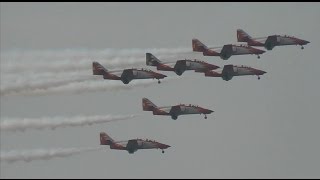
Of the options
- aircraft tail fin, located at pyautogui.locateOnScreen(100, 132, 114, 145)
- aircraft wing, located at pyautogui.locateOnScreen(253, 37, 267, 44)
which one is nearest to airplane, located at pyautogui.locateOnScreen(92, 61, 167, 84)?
aircraft wing, located at pyautogui.locateOnScreen(253, 37, 267, 44)

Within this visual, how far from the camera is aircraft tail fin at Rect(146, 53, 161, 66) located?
142 metres

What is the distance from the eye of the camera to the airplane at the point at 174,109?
148000 mm

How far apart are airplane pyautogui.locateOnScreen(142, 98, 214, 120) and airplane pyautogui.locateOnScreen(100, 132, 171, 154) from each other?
5.35 m

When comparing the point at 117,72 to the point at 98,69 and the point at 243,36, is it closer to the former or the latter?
the point at 98,69

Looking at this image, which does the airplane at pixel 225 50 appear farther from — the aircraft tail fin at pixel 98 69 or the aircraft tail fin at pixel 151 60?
the aircraft tail fin at pixel 98 69

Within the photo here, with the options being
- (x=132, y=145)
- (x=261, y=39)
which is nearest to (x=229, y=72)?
(x=261, y=39)

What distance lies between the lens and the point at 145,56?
472 feet

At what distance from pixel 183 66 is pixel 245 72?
1018cm

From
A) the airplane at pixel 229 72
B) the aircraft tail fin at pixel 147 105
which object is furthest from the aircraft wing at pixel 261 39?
the aircraft tail fin at pixel 147 105

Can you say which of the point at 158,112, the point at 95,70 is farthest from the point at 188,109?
the point at 95,70

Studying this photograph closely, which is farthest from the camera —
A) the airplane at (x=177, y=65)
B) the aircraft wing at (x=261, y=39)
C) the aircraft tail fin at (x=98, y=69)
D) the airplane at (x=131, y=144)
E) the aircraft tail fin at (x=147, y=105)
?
the airplane at (x=131, y=144)

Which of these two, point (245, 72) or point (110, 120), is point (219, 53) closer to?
point (245, 72)

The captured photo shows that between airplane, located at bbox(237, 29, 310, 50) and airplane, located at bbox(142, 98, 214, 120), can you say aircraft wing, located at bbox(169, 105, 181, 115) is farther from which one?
airplane, located at bbox(237, 29, 310, 50)

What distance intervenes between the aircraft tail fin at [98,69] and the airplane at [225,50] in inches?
457
